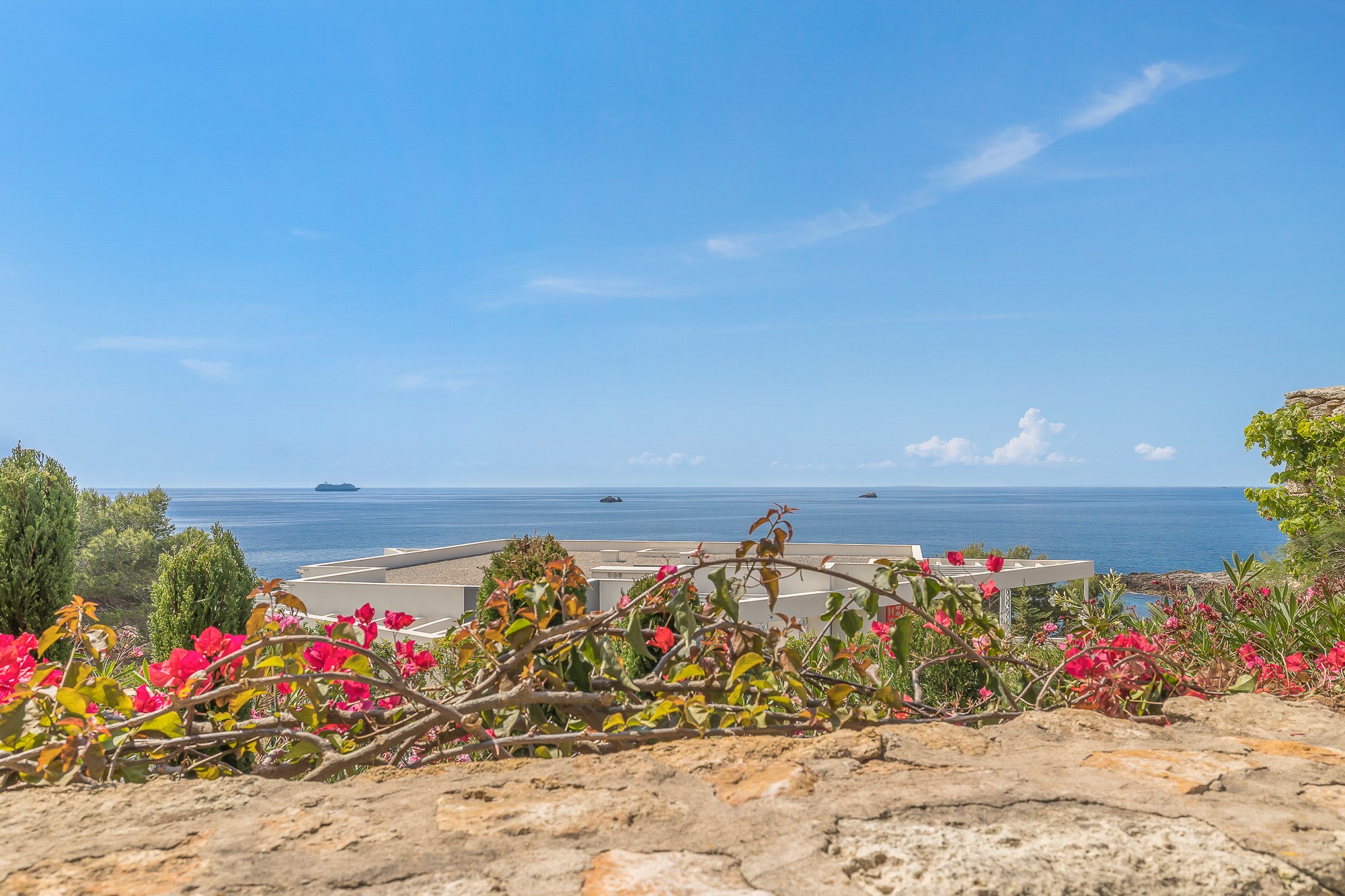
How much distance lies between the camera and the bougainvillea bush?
1.55 metres

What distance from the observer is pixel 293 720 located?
5.92ft

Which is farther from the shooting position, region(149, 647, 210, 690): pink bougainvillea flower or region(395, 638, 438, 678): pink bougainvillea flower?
region(395, 638, 438, 678): pink bougainvillea flower

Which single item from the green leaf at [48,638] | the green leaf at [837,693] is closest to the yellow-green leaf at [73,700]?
the green leaf at [48,638]

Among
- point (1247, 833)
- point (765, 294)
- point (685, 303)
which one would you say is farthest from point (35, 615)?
point (685, 303)

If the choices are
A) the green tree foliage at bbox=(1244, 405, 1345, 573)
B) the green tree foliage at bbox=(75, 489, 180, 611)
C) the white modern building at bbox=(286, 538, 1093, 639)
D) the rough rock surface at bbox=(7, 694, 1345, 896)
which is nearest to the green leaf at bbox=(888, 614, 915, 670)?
the rough rock surface at bbox=(7, 694, 1345, 896)

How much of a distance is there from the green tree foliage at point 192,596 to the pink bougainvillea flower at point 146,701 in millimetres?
4764

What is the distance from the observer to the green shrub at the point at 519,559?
7.17 metres

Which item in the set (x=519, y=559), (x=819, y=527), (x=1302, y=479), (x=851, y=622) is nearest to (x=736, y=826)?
(x=851, y=622)

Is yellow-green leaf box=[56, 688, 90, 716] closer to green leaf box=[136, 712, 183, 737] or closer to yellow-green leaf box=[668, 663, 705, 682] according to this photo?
green leaf box=[136, 712, 183, 737]

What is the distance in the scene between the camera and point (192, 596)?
6215mm

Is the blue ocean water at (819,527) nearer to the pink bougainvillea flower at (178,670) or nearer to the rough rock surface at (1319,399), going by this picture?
the rough rock surface at (1319,399)

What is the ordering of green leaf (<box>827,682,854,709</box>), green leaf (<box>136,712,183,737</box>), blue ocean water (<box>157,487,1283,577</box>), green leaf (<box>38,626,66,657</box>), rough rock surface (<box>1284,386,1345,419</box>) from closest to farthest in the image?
green leaf (<box>136,712,183,737</box>) < green leaf (<box>38,626,66,657</box>) < green leaf (<box>827,682,854,709</box>) < rough rock surface (<box>1284,386,1345,419</box>) < blue ocean water (<box>157,487,1283,577</box>)

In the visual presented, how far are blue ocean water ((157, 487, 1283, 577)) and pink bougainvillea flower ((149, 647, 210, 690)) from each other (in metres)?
50.5

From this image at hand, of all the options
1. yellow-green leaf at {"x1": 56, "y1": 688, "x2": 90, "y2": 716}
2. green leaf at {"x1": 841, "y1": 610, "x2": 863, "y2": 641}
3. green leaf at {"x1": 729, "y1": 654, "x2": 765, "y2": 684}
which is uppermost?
yellow-green leaf at {"x1": 56, "y1": 688, "x2": 90, "y2": 716}
